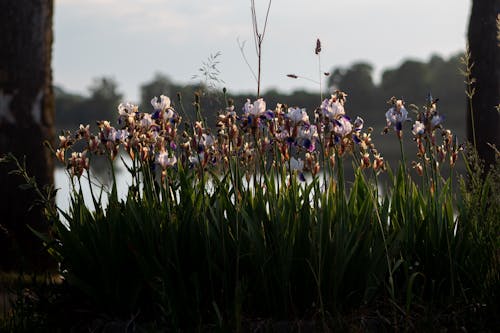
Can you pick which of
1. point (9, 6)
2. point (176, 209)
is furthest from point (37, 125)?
point (176, 209)

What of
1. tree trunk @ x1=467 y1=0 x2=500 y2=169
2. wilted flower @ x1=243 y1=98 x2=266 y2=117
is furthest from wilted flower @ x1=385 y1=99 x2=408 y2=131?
tree trunk @ x1=467 y1=0 x2=500 y2=169

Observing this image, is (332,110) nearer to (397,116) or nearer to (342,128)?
(342,128)

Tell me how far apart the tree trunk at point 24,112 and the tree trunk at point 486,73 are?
4.90 meters

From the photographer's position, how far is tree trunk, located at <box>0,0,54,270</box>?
8.16 m

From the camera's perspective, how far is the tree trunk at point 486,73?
7.25 meters

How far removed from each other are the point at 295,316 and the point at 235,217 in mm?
732

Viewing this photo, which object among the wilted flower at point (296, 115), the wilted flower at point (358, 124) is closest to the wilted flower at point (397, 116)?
the wilted flower at point (358, 124)

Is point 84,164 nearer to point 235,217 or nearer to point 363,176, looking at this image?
point 235,217

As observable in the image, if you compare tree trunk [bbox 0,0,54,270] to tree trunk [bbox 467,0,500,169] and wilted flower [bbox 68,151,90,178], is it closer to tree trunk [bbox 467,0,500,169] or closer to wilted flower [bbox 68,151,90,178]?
wilted flower [bbox 68,151,90,178]

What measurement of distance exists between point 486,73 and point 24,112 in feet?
17.2

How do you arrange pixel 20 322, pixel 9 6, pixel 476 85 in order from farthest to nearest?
pixel 9 6
pixel 476 85
pixel 20 322

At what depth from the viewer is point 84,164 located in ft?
15.4

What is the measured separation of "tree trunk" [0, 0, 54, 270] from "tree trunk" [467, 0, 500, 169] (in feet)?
16.1

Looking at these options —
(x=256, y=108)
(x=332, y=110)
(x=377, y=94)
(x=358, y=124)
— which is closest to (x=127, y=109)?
(x=256, y=108)
